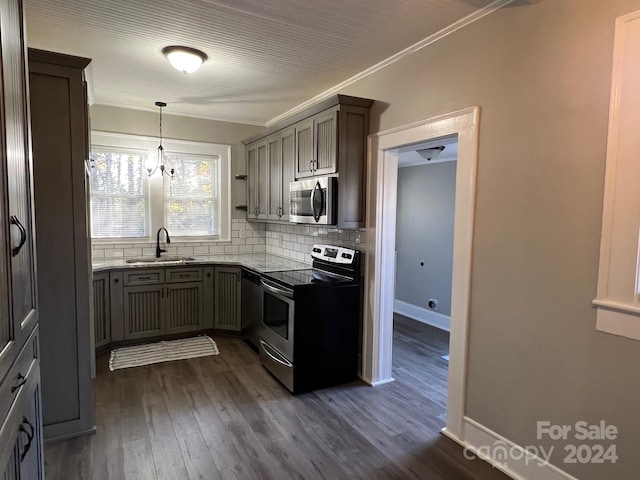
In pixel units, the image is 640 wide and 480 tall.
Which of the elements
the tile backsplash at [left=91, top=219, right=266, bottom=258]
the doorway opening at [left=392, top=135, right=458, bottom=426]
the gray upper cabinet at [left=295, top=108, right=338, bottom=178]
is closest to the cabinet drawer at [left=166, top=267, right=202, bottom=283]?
the tile backsplash at [left=91, top=219, right=266, bottom=258]

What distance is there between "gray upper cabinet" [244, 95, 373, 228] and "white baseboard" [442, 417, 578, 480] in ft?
5.49

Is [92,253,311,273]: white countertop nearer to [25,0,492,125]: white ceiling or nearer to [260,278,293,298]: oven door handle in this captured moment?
[260,278,293,298]: oven door handle

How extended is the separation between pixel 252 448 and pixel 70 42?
299cm

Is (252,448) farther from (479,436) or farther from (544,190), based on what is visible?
(544,190)

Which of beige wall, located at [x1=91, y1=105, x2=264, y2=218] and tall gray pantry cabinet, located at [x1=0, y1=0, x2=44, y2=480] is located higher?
beige wall, located at [x1=91, y1=105, x2=264, y2=218]

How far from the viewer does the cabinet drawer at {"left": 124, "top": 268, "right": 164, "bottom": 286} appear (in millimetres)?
3971

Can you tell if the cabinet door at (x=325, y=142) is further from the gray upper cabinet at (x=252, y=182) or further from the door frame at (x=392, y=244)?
the gray upper cabinet at (x=252, y=182)

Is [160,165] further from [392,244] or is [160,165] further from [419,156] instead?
[419,156]

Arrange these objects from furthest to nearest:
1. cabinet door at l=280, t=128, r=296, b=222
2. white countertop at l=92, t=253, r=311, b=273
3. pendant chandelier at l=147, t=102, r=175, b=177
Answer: pendant chandelier at l=147, t=102, r=175, b=177 → white countertop at l=92, t=253, r=311, b=273 → cabinet door at l=280, t=128, r=296, b=222

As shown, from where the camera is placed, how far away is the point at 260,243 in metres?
5.27

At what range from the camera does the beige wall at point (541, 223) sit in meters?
1.73

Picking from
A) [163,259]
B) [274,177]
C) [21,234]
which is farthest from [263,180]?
[21,234]

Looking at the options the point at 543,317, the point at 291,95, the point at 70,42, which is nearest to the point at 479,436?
the point at 543,317

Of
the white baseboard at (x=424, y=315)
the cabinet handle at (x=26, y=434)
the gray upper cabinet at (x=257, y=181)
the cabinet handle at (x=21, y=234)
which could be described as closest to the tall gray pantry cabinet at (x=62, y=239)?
the cabinet handle at (x=26, y=434)
